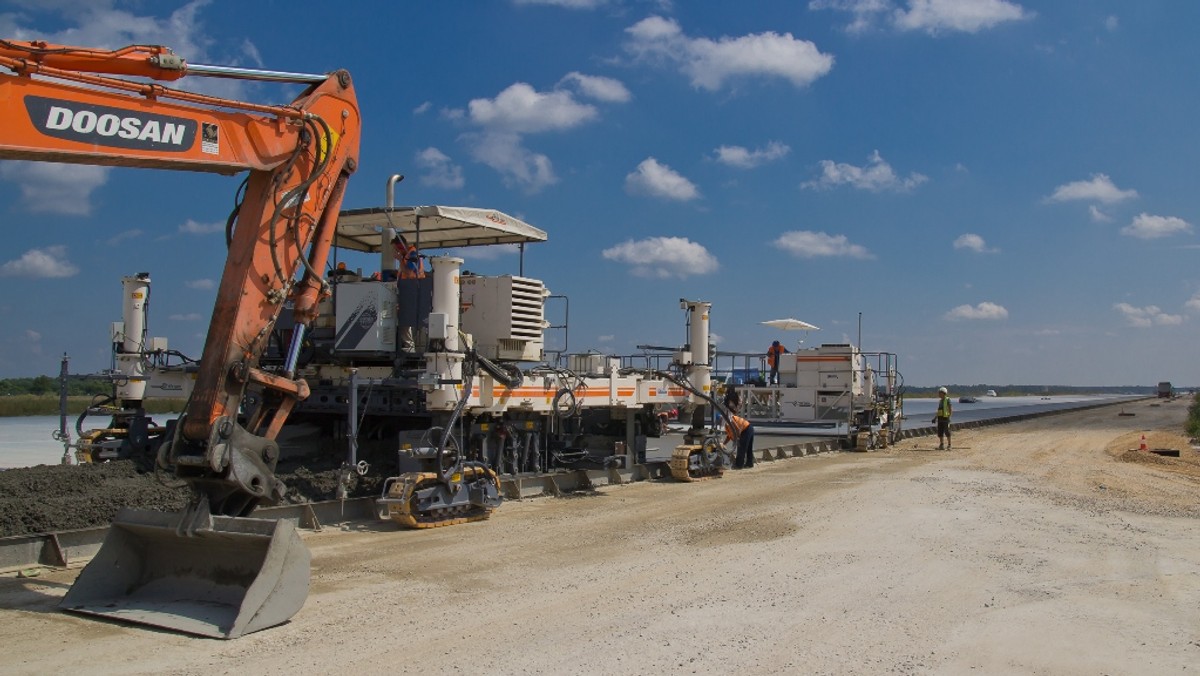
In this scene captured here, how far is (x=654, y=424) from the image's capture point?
679 inches

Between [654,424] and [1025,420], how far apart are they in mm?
Result: 31684

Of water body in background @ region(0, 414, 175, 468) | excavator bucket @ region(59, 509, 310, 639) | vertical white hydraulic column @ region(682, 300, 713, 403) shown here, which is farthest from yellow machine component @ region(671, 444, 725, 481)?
excavator bucket @ region(59, 509, 310, 639)

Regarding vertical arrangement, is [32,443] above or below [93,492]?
below

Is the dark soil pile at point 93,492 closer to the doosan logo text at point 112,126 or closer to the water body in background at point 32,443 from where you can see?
the doosan logo text at point 112,126

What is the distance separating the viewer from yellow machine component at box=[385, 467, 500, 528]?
10.5 m

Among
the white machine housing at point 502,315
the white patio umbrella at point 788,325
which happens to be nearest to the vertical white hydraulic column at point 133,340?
the white machine housing at point 502,315

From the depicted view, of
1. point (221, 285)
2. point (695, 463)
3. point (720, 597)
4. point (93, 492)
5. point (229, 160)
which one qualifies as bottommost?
point (720, 597)

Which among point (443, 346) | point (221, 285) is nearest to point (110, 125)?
point (221, 285)

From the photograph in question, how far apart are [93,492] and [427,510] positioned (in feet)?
11.1

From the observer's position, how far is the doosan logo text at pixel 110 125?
604cm

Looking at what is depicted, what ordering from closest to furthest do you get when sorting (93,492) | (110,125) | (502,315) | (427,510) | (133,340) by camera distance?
(110,125) → (93,492) → (427,510) → (502,315) → (133,340)

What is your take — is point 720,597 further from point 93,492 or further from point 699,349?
point 699,349

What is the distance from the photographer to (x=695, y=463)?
1617 cm

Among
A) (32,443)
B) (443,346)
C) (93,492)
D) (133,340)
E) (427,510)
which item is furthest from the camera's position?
(32,443)
